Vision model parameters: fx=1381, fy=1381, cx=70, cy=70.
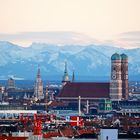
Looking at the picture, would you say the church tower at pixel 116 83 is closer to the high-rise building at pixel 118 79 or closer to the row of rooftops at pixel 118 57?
the high-rise building at pixel 118 79

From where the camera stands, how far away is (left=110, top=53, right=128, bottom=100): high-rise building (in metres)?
130

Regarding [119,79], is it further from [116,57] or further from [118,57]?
[118,57]

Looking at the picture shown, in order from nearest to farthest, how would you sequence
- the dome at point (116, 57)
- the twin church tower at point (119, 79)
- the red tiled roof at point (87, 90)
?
the twin church tower at point (119, 79)
the red tiled roof at point (87, 90)
the dome at point (116, 57)

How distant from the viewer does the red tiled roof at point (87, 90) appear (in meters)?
132

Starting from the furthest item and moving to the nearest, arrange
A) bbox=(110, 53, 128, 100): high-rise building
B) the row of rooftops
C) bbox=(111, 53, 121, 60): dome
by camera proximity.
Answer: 1. the row of rooftops
2. bbox=(111, 53, 121, 60): dome
3. bbox=(110, 53, 128, 100): high-rise building

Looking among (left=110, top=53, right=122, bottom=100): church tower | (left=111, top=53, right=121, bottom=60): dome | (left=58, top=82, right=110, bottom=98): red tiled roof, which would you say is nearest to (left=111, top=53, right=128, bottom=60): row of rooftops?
(left=111, top=53, right=121, bottom=60): dome

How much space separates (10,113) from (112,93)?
67.5 ft

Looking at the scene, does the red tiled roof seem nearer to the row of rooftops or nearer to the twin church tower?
the twin church tower

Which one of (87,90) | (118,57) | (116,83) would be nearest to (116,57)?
(118,57)

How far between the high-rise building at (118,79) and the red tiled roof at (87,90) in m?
1.03

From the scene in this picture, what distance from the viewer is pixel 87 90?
133 metres

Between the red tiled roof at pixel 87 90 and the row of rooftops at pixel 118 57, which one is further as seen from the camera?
the row of rooftops at pixel 118 57

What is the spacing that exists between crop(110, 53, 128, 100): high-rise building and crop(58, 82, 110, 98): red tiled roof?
1.03 m

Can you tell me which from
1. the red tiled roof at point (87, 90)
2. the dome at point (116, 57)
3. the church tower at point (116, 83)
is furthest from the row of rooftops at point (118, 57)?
the red tiled roof at point (87, 90)
